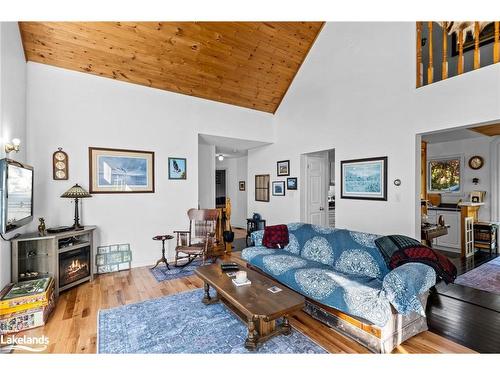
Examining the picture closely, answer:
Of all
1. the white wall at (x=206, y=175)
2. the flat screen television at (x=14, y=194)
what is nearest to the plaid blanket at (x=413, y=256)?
the flat screen television at (x=14, y=194)

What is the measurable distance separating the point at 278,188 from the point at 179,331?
13.5 feet

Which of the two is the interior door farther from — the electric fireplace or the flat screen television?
the flat screen television

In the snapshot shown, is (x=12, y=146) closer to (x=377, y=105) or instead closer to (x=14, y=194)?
(x=14, y=194)

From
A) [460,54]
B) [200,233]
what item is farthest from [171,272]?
[460,54]

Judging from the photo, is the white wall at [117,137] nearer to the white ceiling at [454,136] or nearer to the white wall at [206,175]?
the white wall at [206,175]

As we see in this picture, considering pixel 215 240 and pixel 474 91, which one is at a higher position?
pixel 474 91

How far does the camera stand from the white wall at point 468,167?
15.9 feet

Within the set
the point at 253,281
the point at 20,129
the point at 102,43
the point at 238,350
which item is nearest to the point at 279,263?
the point at 253,281

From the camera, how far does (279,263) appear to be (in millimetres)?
2820

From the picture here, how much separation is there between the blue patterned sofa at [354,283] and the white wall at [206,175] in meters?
2.86

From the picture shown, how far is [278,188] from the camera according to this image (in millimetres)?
5820
